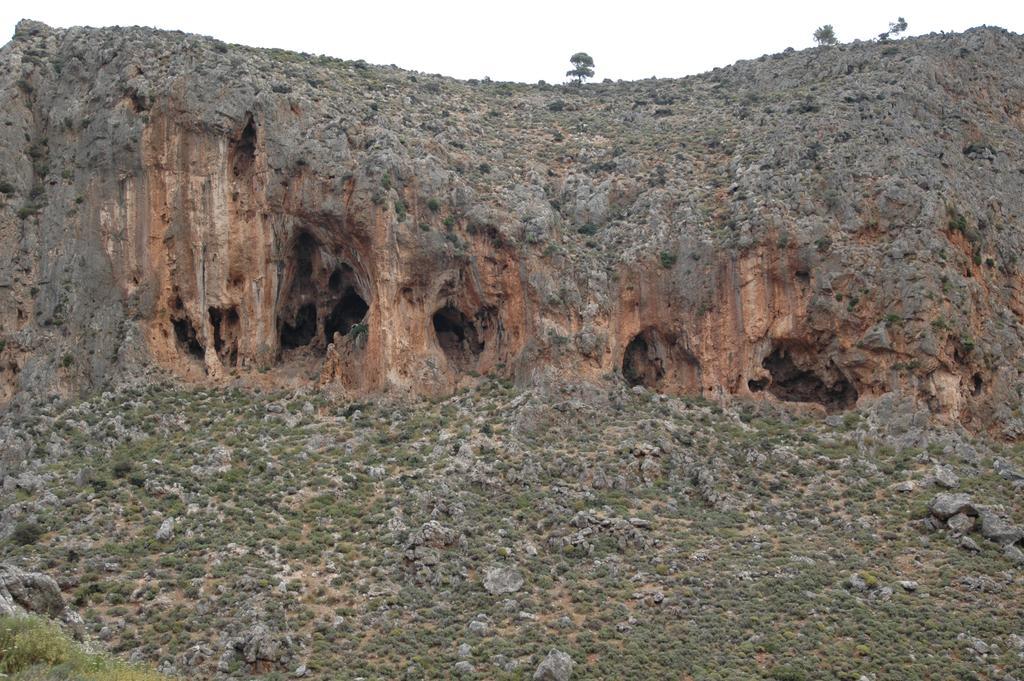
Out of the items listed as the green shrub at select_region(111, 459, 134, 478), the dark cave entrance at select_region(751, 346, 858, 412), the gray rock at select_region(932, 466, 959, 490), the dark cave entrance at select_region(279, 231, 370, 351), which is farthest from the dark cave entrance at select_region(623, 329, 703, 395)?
the green shrub at select_region(111, 459, 134, 478)

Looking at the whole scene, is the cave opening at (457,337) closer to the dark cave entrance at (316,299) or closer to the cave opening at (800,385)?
the dark cave entrance at (316,299)

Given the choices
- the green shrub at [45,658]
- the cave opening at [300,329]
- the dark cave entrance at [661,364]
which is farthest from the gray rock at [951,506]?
the green shrub at [45,658]

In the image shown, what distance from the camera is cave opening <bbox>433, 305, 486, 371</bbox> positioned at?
5459 centimetres

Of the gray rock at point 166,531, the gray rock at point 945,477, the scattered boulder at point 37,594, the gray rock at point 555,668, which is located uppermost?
the gray rock at point 945,477

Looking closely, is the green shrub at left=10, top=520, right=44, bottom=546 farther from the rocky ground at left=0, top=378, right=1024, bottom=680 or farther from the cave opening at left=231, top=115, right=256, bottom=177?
the cave opening at left=231, top=115, right=256, bottom=177

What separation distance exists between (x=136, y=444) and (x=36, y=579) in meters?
11.1

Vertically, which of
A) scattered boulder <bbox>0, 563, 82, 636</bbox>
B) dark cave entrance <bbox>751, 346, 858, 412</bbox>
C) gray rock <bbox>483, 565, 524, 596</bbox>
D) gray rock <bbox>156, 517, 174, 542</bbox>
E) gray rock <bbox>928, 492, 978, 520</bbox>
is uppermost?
dark cave entrance <bbox>751, 346, 858, 412</bbox>

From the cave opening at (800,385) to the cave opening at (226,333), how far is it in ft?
68.2

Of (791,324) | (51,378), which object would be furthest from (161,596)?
(791,324)

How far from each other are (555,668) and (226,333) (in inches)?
879

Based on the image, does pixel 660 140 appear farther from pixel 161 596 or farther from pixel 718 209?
pixel 161 596

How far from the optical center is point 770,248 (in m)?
53.8

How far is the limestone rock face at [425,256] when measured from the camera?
5188 cm

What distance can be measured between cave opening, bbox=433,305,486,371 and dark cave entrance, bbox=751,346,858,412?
37.9 feet
